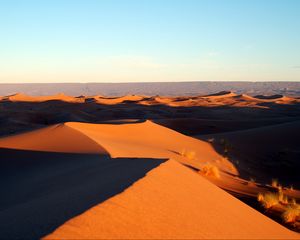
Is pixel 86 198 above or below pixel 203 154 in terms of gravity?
above

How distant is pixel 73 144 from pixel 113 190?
812cm

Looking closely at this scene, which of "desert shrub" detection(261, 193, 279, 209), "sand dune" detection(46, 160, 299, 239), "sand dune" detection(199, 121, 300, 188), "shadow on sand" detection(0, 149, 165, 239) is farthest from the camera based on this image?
"sand dune" detection(199, 121, 300, 188)

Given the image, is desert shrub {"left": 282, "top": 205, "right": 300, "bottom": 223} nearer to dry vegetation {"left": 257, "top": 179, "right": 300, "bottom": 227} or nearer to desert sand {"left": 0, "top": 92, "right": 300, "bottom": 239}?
dry vegetation {"left": 257, "top": 179, "right": 300, "bottom": 227}

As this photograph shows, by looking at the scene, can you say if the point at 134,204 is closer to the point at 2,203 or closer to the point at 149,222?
the point at 149,222

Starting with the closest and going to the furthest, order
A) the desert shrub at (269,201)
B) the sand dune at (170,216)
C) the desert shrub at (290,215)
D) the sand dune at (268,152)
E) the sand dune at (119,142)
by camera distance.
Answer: the sand dune at (170,216)
the desert shrub at (290,215)
the desert shrub at (269,201)
the sand dune at (119,142)
the sand dune at (268,152)

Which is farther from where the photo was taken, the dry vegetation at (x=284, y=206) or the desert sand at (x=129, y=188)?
the dry vegetation at (x=284, y=206)

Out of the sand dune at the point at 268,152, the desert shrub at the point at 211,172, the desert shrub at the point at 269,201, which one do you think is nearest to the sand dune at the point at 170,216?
the desert shrub at the point at 269,201

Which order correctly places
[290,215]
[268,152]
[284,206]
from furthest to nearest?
1. [268,152]
2. [284,206]
3. [290,215]

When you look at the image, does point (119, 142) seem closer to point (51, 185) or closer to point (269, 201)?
point (51, 185)

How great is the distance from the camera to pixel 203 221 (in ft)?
17.1

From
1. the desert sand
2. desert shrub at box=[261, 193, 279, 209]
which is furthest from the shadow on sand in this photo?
desert shrub at box=[261, 193, 279, 209]

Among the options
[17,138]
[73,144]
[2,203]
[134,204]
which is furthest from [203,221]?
[17,138]

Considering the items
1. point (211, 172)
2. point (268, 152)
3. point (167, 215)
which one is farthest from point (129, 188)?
point (268, 152)

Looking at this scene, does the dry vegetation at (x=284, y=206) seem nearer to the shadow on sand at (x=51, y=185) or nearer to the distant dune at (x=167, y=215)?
the distant dune at (x=167, y=215)
